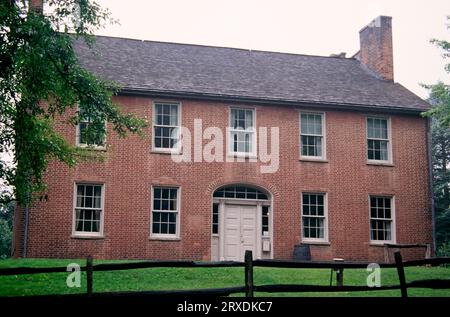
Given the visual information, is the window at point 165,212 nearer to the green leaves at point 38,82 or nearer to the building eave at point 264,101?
the building eave at point 264,101

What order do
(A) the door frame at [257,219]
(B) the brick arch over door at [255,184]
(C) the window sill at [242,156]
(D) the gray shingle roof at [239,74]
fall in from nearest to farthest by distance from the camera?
(A) the door frame at [257,219]
(B) the brick arch over door at [255,184]
(C) the window sill at [242,156]
(D) the gray shingle roof at [239,74]

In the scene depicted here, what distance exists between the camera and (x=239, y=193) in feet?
74.8

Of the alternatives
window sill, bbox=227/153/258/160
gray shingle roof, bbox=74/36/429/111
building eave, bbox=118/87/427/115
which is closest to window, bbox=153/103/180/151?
building eave, bbox=118/87/427/115

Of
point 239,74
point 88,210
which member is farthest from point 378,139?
point 88,210

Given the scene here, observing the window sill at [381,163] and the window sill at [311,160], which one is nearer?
the window sill at [311,160]

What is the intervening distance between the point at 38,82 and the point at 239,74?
13226 mm

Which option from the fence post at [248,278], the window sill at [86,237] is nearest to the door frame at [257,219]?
the window sill at [86,237]

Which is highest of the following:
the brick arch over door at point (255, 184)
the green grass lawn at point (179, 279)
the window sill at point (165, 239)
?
the brick arch over door at point (255, 184)

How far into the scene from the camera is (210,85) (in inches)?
915

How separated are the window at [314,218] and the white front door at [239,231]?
1.94 m

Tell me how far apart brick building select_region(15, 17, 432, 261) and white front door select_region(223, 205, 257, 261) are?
0.04m

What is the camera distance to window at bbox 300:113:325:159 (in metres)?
23.5

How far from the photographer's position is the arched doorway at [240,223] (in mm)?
22250

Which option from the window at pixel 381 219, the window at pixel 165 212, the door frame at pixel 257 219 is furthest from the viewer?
the window at pixel 381 219
